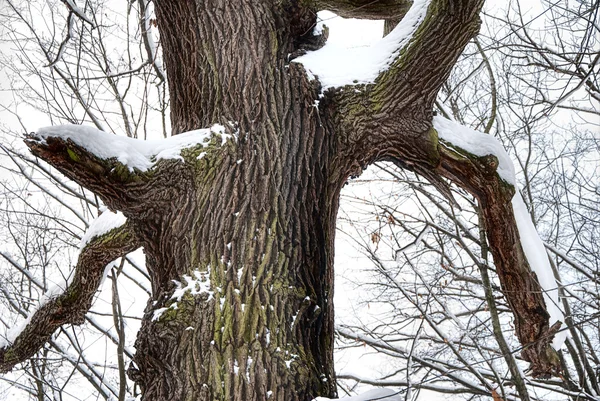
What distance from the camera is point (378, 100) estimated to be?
83.4 inches

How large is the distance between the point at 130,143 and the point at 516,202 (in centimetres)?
182

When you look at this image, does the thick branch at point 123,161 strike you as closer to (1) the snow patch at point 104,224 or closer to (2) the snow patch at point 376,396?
(1) the snow patch at point 104,224

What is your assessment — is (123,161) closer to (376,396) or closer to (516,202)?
(376,396)

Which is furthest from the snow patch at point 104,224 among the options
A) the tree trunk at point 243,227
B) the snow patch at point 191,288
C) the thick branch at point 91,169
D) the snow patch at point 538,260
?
the snow patch at point 538,260

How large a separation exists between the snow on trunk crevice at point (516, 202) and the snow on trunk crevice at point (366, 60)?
41 centimetres

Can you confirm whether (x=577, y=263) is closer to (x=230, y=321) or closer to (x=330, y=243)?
(x=330, y=243)

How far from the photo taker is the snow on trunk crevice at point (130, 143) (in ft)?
5.54

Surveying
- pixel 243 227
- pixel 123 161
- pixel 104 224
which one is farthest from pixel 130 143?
pixel 104 224

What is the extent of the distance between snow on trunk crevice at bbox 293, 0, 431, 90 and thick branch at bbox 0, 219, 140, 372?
154 cm

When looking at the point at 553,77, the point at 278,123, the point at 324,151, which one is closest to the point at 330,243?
the point at 324,151

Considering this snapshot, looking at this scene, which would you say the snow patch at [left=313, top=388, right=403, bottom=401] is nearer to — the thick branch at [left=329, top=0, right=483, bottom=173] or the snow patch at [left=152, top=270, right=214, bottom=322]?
the snow patch at [left=152, top=270, right=214, bottom=322]

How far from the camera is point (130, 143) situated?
188 cm

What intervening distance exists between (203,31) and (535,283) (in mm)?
1968

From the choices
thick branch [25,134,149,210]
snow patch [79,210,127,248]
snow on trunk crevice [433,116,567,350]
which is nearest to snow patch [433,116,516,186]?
snow on trunk crevice [433,116,567,350]
